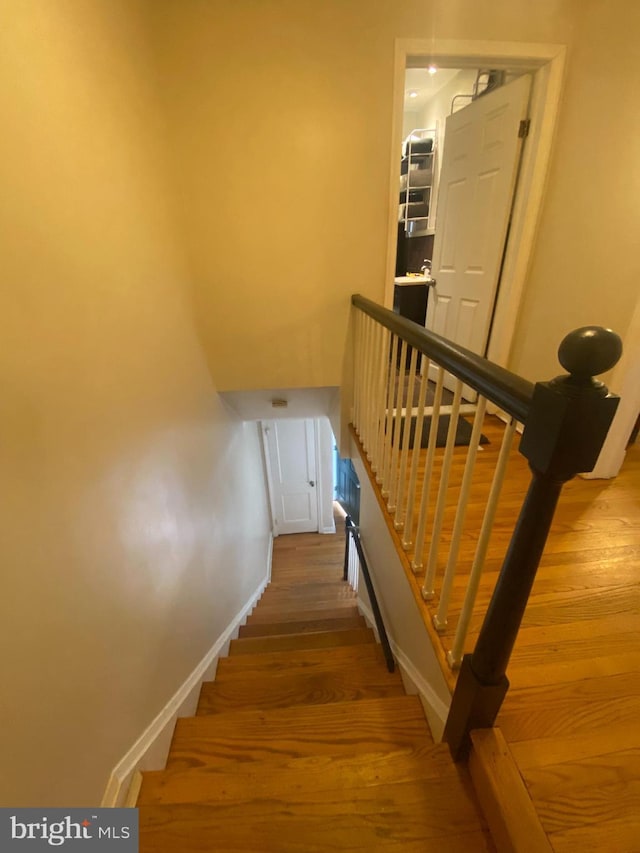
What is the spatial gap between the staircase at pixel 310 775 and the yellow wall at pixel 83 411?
0.23 metres

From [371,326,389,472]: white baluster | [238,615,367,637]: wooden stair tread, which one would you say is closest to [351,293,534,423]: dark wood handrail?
[371,326,389,472]: white baluster

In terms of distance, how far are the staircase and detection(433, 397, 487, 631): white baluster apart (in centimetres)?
36

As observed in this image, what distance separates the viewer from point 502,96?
80.5 inches

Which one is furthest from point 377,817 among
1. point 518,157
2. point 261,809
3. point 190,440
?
point 518,157

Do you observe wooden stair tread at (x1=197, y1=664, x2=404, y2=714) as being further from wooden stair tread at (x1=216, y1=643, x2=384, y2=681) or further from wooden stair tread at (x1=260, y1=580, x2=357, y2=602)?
wooden stair tread at (x1=260, y1=580, x2=357, y2=602)

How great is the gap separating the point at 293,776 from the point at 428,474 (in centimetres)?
99

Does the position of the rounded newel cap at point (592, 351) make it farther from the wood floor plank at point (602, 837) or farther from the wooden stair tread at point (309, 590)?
the wooden stair tread at point (309, 590)

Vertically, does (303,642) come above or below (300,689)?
below

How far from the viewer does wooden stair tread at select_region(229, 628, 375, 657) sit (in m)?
2.25

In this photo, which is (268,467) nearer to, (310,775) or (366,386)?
(366,386)

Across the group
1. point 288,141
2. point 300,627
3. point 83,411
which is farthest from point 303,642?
point 288,141

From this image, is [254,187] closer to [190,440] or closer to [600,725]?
[190,440]

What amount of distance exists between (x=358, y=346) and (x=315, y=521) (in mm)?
3440

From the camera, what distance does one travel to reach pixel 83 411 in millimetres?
948
